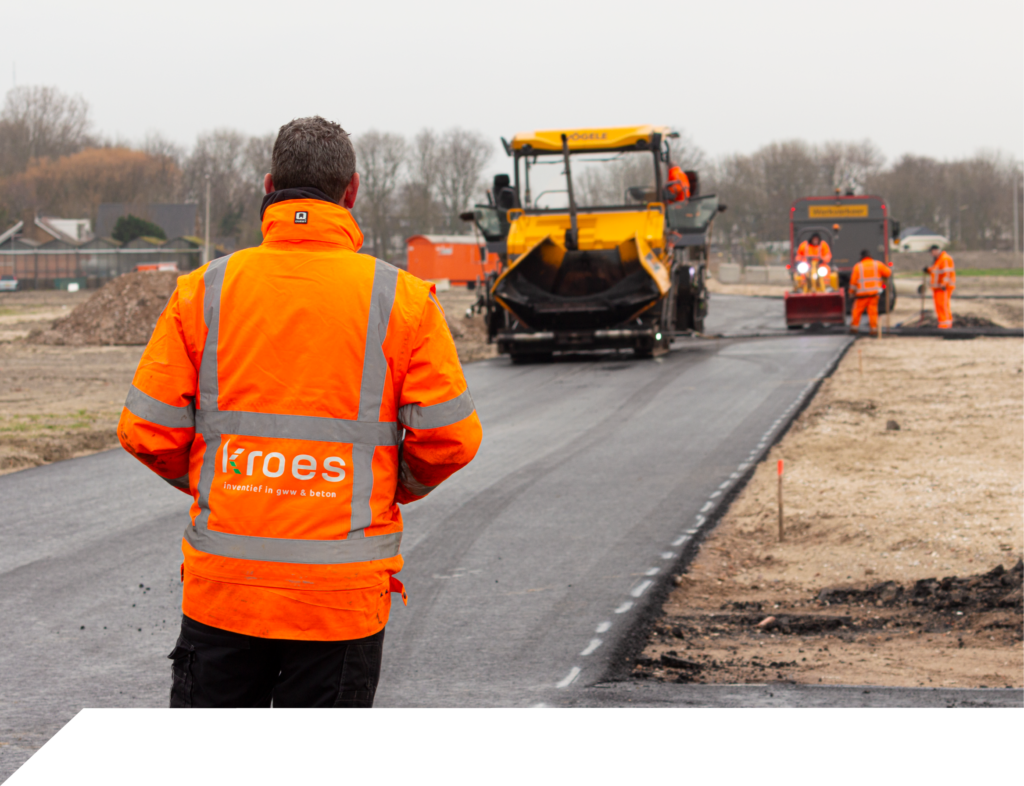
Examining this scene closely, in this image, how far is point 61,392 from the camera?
1673 centimetres

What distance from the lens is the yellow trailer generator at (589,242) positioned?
17.6 m

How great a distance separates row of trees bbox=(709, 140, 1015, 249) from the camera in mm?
88250

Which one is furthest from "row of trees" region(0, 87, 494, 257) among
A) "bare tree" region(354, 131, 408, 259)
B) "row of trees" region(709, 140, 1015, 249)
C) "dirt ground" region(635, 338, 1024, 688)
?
"dirt ground" region(635, 338, 1024, 688)

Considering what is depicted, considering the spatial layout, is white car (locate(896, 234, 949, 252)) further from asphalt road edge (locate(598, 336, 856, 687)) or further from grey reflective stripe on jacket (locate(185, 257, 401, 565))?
grey reflective stripe on jacket (locate(185, 257, 401, 565))

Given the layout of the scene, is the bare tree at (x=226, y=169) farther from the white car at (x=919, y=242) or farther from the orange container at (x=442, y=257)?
the white car at (x=919, y=242)

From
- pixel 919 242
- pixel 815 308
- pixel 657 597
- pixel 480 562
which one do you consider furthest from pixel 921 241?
pixel 657 597

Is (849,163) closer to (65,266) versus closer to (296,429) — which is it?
(65,266)

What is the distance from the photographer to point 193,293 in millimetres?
2490

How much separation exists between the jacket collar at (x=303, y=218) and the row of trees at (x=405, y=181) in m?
77.9

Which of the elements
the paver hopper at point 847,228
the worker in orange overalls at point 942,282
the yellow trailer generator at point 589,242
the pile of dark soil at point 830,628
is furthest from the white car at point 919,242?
the pile of dark soil at point 830,628

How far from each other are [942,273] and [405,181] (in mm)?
67918

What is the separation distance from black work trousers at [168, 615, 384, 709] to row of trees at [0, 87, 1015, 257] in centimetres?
7811

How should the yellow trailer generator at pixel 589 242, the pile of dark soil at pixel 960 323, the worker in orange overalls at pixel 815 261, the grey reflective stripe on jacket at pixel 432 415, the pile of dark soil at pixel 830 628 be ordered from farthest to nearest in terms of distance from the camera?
1. the pile of dark soil at pixel 960 323
2. the worker in orange overalls at pixel 815 261
3. the yellow trailer generator at pixel 589 242
4. the pile of dark soil at pixel 830 628
5. the grey reflective stripe on jacket at pixel 432 415

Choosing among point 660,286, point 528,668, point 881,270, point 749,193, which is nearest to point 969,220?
point 749,193
